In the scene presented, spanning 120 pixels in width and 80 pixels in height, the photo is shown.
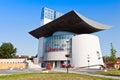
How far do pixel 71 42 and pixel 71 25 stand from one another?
649 cm

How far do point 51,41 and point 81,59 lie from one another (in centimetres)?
1670

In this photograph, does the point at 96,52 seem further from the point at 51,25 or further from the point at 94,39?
the point at 51,25

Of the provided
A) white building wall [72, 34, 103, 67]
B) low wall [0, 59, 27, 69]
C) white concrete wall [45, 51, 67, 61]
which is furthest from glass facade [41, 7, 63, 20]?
white building wall [72, 34, 103, 67]

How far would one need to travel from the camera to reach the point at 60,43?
74.0 meters

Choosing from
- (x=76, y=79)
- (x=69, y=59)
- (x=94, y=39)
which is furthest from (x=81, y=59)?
(x=76, y=79)

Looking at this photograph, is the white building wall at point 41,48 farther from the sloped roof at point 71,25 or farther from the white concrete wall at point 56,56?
the white concrete wall at point 56,56

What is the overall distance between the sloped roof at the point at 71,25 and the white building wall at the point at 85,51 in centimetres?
474

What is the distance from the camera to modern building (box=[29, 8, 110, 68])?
66625 millimetres

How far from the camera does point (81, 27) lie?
242 ft

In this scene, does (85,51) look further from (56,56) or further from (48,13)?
(48,13)

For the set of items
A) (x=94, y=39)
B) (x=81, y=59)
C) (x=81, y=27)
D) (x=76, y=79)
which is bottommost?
(x=76, y=79)

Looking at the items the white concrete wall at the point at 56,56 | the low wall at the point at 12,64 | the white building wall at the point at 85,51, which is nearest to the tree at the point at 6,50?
the low wall at the point at 12,64

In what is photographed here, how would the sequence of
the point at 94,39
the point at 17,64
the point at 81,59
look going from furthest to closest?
the point at 17,64 → the point at 94,39 → the point at 81,59

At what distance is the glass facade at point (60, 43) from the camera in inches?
2850
